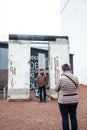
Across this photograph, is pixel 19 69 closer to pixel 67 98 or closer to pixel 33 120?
pixel 33 120

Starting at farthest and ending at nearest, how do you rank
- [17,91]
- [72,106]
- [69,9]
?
[69,9] < [17,91] < [72,106]

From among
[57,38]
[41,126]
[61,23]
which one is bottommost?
[41,126]

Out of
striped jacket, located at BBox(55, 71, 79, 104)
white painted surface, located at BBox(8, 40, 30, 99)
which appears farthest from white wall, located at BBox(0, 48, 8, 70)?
striped jacket, located at BBox(55, 71, 79, 104)

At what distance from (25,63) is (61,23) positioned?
1077 inches

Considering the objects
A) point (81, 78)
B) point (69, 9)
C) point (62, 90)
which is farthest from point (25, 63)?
point (69, 9)

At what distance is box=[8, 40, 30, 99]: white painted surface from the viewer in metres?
13.9

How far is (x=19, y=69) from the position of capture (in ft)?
45.8

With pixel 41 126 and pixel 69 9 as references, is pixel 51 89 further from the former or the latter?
pixel 69 9

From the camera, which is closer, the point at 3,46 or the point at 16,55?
the point at 16,55

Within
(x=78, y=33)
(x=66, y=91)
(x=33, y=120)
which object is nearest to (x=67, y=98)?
(x=66, y=91)

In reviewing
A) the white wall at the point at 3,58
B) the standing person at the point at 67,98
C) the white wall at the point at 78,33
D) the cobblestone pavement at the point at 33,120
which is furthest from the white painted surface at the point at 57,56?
the white wall at the point at 78,33

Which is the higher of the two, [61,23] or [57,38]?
[61,23]

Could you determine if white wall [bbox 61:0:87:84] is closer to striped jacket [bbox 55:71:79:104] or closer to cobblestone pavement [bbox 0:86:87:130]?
cobblestone pavement [bbox 0:86:87:130]

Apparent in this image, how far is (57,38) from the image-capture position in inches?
557
